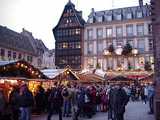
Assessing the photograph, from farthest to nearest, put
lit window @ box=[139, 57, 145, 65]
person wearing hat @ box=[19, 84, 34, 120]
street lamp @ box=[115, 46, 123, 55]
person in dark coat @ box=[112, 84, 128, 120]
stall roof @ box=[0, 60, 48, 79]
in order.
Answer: street lamp @ box=[115, 46, 123, 55]
lit window @ box=[139, 57, 145, 65]
stall roof @ box=[0, 60, 48, 79]
person in dark coat @ box=[112, 84, 128, 120]
person wearing hat @ box=[19, 84, 34, 120]

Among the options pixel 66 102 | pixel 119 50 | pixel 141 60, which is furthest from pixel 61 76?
pixel 141 60

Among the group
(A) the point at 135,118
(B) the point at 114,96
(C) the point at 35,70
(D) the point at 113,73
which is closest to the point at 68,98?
(C) the point at 35,70

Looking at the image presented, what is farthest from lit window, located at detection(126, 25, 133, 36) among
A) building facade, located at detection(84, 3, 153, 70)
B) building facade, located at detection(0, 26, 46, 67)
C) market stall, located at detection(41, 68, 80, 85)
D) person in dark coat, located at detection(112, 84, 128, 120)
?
person in dark coat, located at detection(112, 84, 128, 120)

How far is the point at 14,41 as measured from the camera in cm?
5362

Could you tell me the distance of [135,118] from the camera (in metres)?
16.8

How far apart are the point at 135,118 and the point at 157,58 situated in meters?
4.63

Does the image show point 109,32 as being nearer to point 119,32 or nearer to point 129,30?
point 119,32

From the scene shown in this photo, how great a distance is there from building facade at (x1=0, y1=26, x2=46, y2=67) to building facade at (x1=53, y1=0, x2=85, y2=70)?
5.11m

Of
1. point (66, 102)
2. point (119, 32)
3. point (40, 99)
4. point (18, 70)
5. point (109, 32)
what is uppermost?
point (109, 32)

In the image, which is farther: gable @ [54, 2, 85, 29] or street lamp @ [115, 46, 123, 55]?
gable @ [54, 2, 85, 29]

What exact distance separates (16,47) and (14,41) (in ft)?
4.42

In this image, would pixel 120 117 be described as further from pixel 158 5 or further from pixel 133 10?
pixel 133 10

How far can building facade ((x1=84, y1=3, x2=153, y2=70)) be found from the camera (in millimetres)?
51781

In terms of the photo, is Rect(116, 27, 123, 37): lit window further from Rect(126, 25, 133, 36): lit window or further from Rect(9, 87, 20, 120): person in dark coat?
Rect(9, 87, 20, 120): person in dark coat
